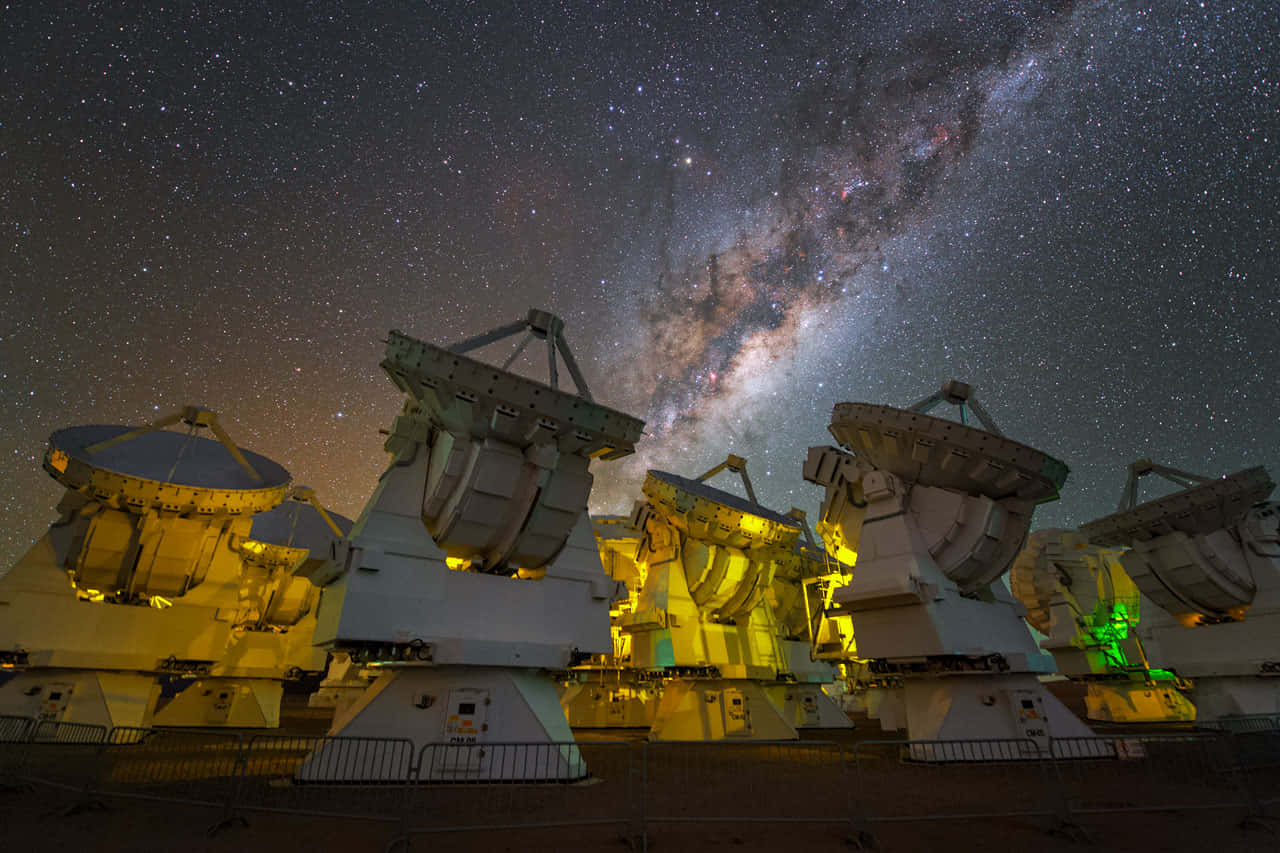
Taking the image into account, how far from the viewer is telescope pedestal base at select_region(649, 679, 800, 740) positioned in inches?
723

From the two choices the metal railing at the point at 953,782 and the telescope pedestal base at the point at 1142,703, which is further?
the telescope pedestal base at the point at 1142,703

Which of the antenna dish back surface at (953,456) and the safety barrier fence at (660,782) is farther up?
the antenna dish back surface at (953,456)

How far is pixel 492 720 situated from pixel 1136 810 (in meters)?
8.87

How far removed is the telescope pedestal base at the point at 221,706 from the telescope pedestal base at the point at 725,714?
14663 millimetres

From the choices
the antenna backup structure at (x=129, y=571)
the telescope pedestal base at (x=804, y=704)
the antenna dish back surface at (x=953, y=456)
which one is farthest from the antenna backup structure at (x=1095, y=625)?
the antenna backup structure at (x=129, y=571)

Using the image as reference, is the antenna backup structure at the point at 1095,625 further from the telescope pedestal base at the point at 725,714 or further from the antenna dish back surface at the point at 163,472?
the antenna dish back surface at the point at 163,472

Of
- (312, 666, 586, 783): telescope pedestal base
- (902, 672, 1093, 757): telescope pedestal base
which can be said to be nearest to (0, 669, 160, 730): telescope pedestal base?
(312, 666, 586, 783): telescope pedestal base

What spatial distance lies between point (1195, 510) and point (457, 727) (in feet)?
64.2

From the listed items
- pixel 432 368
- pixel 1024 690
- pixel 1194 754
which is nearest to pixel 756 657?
pixel 1024 690

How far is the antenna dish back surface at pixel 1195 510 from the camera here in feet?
53.2

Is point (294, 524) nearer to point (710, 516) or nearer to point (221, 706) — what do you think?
point (221, 706)

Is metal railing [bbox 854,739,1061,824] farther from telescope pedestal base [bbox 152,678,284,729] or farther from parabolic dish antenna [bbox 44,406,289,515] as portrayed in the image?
telescope pedestal base [bbox 152,678,284,729]

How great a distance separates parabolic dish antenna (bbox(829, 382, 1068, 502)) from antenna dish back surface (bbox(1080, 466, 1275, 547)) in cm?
619

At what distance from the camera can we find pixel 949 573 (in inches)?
539
